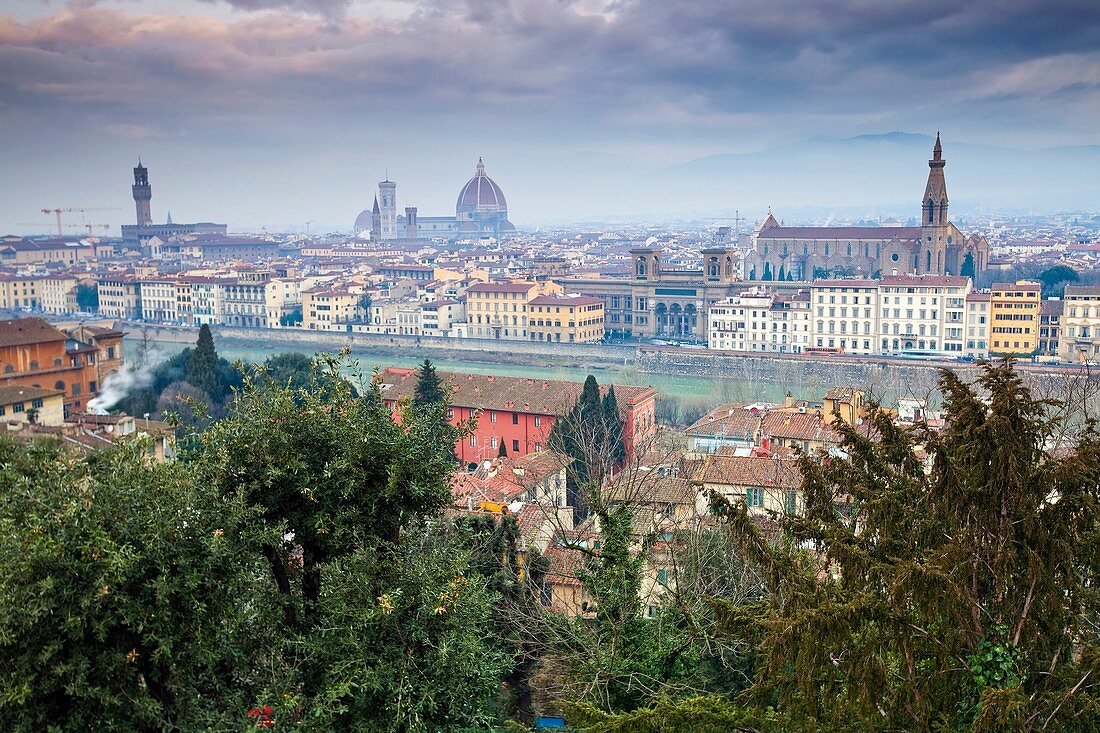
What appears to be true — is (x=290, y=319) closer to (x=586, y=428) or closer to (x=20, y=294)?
(x=20, y=294)

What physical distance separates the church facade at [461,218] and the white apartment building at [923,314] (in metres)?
73.2

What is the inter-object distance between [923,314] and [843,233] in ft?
68.0

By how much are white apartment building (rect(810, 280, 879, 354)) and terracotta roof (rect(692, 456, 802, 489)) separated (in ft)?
72.4

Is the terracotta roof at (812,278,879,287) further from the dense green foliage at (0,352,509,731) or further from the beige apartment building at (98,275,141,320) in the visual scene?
the dense green foliage at (0,352,509,731)

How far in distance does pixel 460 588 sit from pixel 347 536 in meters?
0.50

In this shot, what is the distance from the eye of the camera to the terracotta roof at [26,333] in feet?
61.8

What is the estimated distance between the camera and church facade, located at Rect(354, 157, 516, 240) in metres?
103

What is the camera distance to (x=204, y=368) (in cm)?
1870

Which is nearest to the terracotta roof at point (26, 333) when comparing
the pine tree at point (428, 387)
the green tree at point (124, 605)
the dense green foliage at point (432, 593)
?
the pine tree at point (428, 387)

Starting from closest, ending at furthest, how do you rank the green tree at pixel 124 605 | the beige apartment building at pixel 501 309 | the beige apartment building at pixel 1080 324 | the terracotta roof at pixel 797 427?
the green tree at pixel 124 605, the terracotta roof at pixel 797 427, the beige apartment building at pixel 1080 324, the beige apartment building at pixel 501 309

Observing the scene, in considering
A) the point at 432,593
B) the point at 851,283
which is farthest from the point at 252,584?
the point at 851,283

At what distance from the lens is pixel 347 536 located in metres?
4.08

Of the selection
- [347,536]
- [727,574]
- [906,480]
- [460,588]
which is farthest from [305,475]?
[727,574]

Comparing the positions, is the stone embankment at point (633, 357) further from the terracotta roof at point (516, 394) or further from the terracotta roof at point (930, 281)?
the terracotta roof at point (516, 394)
